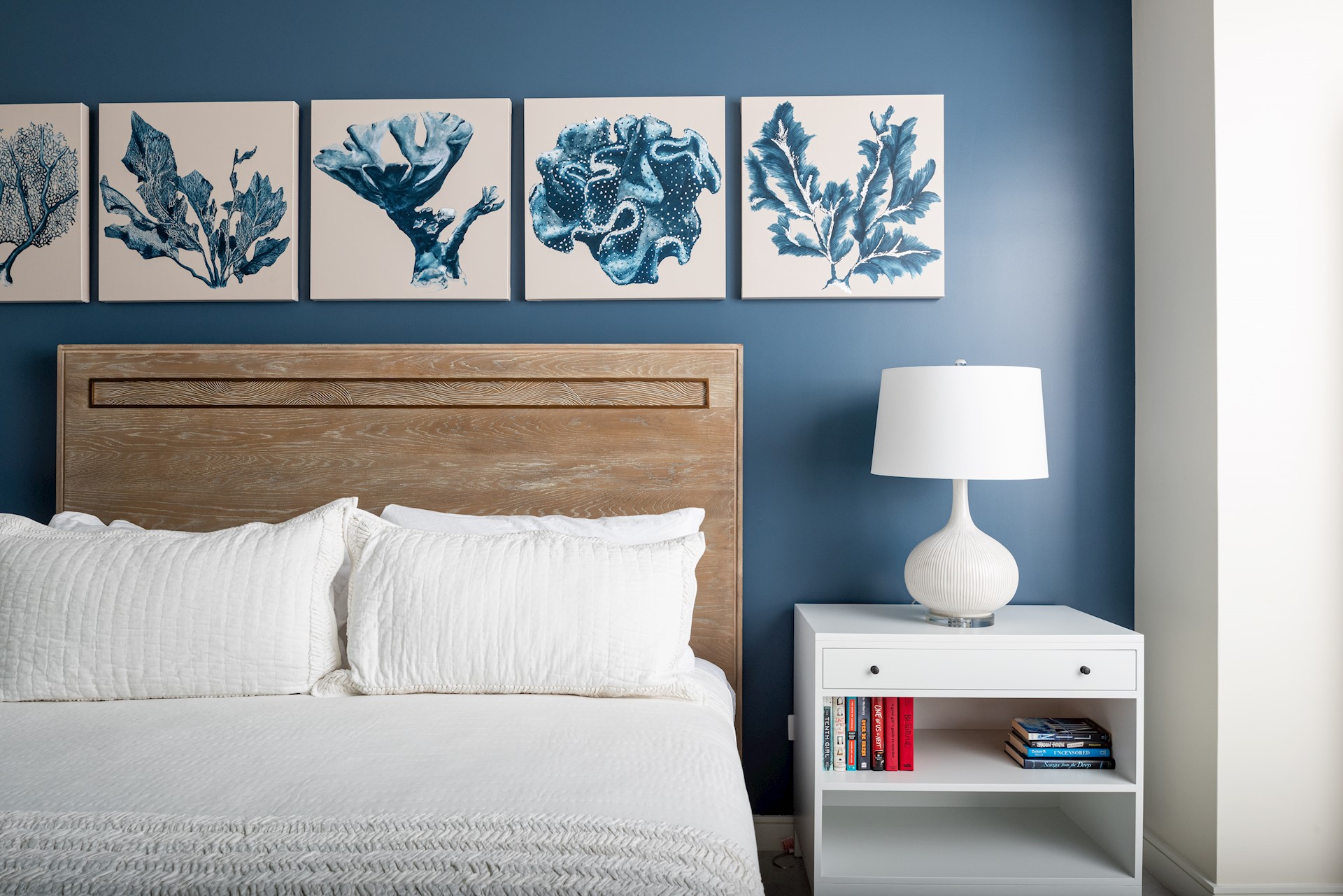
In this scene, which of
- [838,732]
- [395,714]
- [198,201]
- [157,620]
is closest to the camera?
[395,714]

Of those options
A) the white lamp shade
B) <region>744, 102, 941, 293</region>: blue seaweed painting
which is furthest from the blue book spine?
<region>744, 102, 941, 293</region>: blue seaweed painting

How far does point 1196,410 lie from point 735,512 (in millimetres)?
1185

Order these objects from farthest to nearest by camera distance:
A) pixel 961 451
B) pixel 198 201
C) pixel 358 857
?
pixel 198 201 → pixel 961 451 → pixel 358 857

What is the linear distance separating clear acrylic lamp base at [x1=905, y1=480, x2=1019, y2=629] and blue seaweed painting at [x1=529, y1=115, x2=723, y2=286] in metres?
1.04

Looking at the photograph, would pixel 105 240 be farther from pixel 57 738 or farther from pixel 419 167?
pixel 57 738

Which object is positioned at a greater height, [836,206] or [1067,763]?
[836,206]

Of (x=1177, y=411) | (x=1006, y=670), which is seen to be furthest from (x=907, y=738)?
(x=1177, y=411)

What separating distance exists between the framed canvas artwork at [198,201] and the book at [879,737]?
1960 millimetres

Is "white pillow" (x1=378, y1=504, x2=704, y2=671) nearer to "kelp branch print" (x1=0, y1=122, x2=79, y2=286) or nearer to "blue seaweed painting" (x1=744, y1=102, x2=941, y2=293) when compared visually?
"blue seaweed painting" (x1=744, y1=102, x2=941, y2=293)

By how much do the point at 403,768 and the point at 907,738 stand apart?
1.23 m

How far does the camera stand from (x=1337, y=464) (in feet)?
6.19

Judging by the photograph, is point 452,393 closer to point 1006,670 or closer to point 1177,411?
point 1006,670

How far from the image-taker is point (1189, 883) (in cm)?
200

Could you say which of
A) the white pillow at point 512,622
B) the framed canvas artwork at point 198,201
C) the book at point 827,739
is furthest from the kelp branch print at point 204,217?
the book at point 827,739
